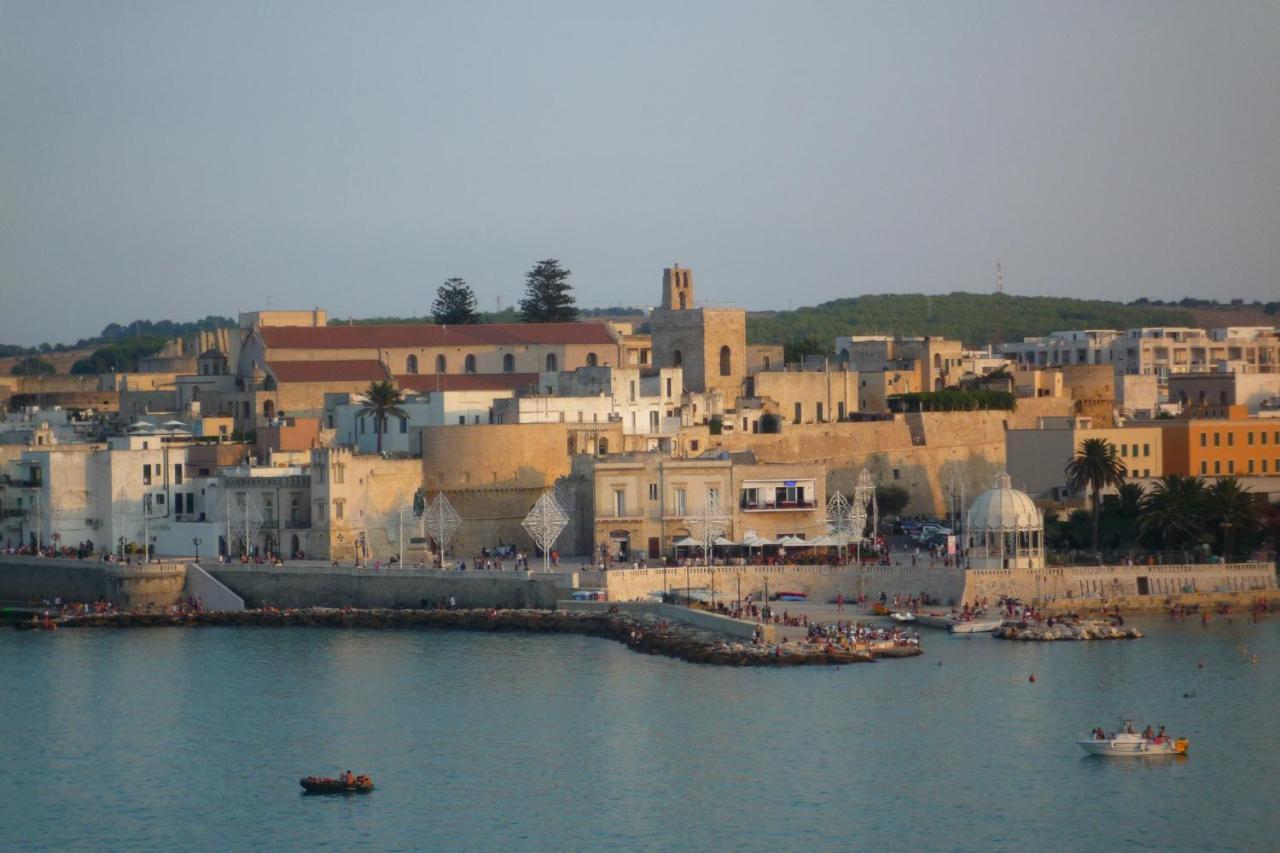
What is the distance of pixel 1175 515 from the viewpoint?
188 ft

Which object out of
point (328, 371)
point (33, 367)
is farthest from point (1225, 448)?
point (33, 367)

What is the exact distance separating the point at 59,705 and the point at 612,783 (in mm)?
13294

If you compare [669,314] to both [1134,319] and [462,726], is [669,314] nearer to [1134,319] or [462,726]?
[462,726]

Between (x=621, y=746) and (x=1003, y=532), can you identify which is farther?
(x=1003, y=532)

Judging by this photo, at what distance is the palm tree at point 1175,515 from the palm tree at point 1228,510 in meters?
0.28

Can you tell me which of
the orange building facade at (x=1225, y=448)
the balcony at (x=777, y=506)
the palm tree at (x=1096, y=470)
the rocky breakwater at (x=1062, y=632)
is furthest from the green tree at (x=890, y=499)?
the rocky breakwater at (x=1062, y=632)

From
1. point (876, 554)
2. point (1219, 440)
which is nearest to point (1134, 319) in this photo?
point (1219, 440)

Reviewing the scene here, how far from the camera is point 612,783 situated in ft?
130

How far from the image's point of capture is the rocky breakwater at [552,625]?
4928 cm

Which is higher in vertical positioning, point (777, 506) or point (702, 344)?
point (702, 344)

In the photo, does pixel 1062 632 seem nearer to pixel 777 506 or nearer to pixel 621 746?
pixel 777 506

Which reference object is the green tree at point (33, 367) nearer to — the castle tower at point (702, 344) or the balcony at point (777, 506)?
the castle tower at point (702, 344)

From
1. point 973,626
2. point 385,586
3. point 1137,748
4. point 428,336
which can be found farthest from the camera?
point 428,336

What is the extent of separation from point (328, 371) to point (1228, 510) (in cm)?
2824
